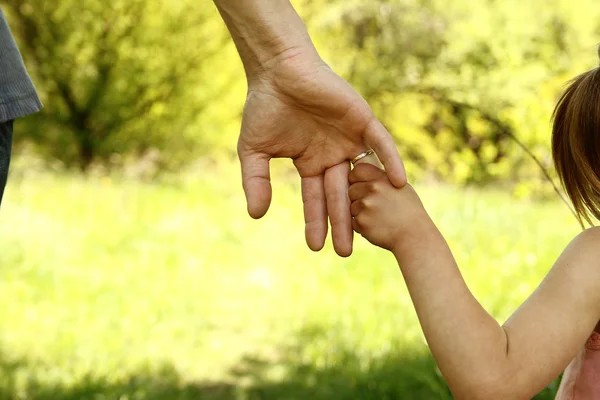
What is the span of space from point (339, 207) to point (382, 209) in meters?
0.21

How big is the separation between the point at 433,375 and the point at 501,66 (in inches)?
281

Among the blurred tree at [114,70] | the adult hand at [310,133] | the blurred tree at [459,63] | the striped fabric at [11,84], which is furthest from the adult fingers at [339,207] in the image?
the blurred tree at [459,63]

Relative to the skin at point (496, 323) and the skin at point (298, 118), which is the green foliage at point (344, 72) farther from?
the skin at point (496, 323)

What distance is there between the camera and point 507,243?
15.1ft

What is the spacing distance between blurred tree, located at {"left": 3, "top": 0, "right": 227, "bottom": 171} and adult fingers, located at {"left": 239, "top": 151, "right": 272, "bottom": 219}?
213 inches

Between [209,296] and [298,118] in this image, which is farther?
[209,296]

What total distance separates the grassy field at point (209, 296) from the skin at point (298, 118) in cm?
124

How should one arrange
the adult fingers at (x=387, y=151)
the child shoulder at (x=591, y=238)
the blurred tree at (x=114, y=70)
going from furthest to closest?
the blurred tree at (x=114, y=70)
the adult fingers at (x=387, y=151)
the child shoulder at (x=591, y=238)

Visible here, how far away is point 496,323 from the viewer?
114 centimetres

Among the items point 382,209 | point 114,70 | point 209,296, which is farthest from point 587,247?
point 114,70

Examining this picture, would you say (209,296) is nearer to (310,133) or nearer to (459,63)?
(310,133)

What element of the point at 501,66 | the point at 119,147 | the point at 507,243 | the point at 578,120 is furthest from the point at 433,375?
the point at 501,66

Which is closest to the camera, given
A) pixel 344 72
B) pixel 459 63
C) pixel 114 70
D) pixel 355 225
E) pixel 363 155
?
pixel 355 225

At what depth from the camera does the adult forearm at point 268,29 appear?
1514 mm
